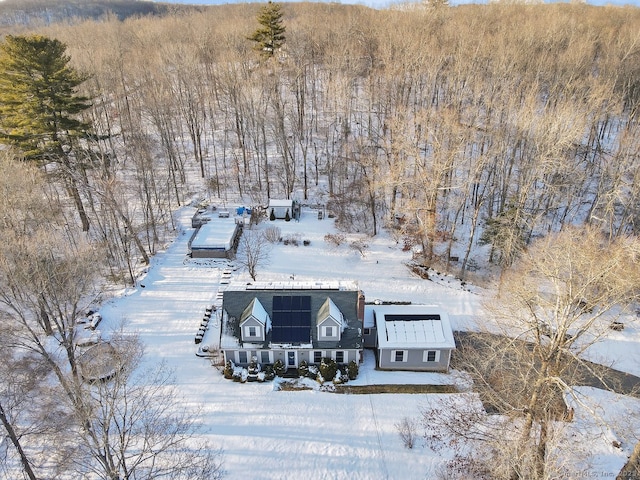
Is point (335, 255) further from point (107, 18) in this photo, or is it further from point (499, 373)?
point (107, 18)

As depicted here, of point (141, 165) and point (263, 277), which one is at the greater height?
point (141, 165)

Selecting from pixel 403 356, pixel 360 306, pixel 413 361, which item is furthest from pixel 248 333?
pixel 413 361

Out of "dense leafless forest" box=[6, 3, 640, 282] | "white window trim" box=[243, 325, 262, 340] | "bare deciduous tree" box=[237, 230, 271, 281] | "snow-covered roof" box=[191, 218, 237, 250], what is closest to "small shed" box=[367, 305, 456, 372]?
"white window trim" box=[243, 325, 262, 340]

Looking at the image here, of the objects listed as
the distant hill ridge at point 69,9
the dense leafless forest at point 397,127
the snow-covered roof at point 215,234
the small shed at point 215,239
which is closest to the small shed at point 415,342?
the dense leafless forest at point 397,127

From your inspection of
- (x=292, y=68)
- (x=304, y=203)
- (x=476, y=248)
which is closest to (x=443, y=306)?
(x=476, y=248)

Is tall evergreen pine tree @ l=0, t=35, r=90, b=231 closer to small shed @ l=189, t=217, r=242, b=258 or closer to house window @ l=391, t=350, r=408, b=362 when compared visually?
small shed @ l=189, t=217, r=242, b=258

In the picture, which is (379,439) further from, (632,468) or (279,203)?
(279,203)
